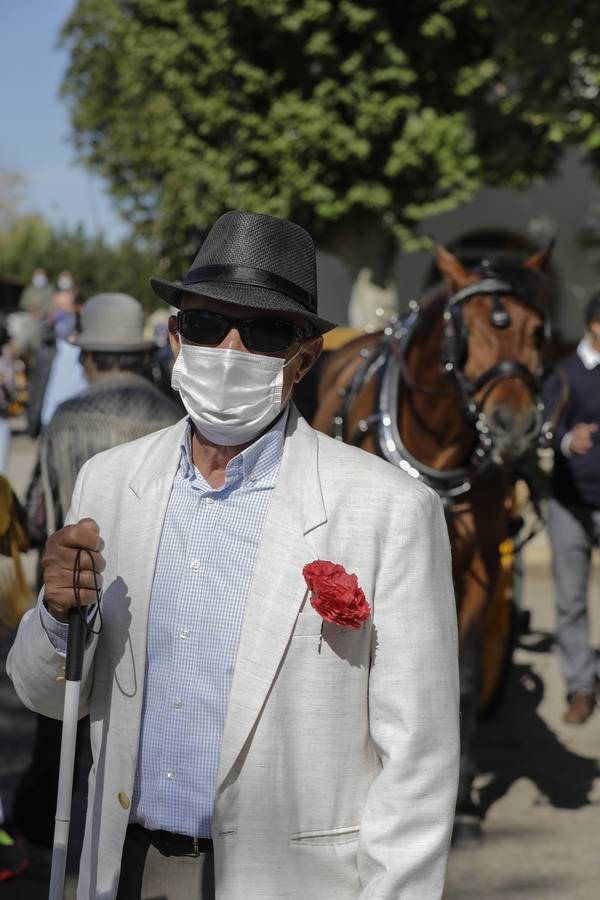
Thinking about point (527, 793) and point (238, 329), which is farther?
point (527, 793)

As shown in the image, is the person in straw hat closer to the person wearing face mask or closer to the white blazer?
the person wearing face mask

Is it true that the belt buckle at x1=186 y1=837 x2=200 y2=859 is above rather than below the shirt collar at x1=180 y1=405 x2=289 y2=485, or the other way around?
below

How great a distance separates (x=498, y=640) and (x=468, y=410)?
6.69 ft

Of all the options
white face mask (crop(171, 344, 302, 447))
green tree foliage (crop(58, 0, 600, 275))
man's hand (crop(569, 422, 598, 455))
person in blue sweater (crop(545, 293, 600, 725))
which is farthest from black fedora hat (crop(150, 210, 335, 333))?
green tree foliage (crop(58, 0, 600, 275))

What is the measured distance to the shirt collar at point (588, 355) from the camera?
7031 millimetres

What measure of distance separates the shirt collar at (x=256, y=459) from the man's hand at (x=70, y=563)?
283 mm

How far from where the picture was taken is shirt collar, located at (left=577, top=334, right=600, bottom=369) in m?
7.03

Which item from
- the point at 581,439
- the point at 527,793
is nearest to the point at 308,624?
the point at 527,793

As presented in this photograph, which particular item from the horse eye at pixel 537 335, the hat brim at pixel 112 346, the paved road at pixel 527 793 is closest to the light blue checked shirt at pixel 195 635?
the paved road at pixel 527 793

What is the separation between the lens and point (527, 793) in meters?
6.09

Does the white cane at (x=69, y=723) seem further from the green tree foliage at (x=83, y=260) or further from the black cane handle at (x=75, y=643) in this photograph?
the green tree foliage at (x=83, y=260)

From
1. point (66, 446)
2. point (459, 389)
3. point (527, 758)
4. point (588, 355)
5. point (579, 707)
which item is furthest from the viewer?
point (588, 355)

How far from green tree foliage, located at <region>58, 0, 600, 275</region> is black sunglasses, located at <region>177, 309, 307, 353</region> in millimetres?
17227

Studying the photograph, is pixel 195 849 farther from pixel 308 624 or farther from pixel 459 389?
pixel 459 389
